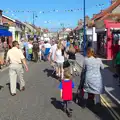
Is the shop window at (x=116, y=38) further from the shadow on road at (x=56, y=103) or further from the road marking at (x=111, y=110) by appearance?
the shadow on road at (x=56, y=103)

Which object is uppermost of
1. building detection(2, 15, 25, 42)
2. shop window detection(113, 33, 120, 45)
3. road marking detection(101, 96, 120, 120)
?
building detection(2, 15, 25, 42)

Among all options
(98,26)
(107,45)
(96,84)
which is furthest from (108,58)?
(96,84)

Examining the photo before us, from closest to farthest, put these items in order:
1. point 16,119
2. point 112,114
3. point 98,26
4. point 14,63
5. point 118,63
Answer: point 16,119, point 112,114, point 14,63, point 118,63, point 98,26

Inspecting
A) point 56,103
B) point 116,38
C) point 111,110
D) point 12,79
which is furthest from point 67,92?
point 116,38

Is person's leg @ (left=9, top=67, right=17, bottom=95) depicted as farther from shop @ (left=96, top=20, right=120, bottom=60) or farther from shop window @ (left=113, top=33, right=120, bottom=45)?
shop window @ (left=113, top=33, right=120, bottom=45)

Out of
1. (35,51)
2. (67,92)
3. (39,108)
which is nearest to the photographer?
(67,92)

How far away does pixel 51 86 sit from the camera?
13.0 metres

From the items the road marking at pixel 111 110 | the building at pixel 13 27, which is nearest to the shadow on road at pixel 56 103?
the road marking at pixel 111 110

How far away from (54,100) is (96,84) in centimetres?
190

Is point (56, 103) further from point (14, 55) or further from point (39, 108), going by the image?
point (14, 55)

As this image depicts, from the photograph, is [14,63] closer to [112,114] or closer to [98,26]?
[112,114]

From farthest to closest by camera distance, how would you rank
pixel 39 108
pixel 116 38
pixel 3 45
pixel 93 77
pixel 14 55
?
pixel 116 38 → pixel 3 45 → pixel 14 55 → pixel 39 108 → pixel 93 77

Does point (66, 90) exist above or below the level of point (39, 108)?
above

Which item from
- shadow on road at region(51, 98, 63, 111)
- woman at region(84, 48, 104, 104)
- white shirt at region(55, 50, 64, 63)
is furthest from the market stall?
woman at region(84, 48, 104, 104)
